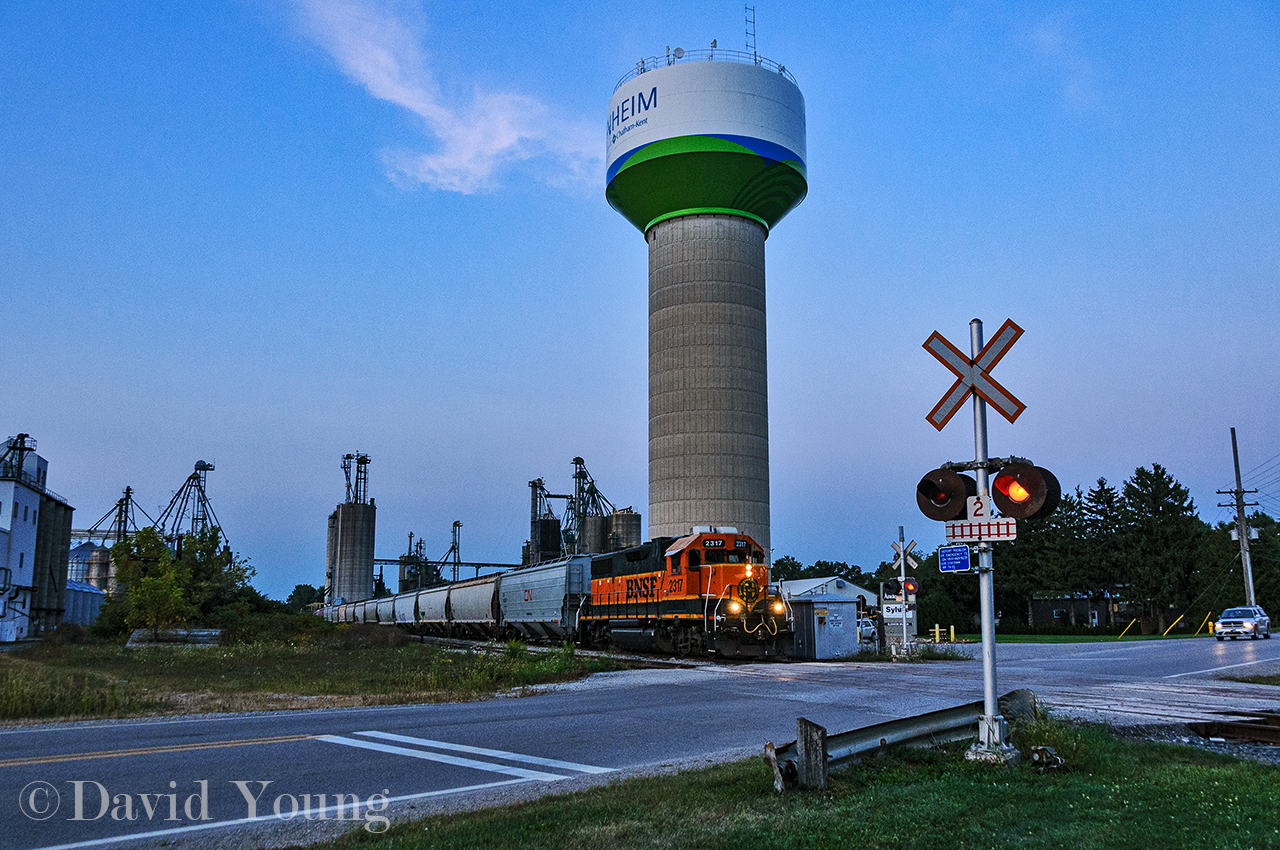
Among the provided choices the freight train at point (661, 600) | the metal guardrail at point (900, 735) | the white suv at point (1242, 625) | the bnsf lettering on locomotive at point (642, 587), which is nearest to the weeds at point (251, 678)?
the freight train at point (661, 600)

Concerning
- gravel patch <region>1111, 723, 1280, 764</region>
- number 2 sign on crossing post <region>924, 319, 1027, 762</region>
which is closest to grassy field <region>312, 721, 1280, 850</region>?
number 2 sign on crossing post <region>924, 319, 1027, 762</region>

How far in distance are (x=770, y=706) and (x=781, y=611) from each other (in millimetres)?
12215

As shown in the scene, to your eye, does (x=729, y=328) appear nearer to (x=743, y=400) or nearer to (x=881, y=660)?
(x=743, y=400)

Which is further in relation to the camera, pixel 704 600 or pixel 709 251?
pixel 709 251

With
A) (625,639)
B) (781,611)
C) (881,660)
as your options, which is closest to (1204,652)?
(881,660)

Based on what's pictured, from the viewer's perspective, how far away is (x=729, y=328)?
6431 centimetres

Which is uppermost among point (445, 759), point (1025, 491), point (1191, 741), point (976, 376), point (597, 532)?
point (597, 532)

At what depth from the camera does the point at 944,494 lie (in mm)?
9398

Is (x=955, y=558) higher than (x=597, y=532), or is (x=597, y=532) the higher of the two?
(x=597, y=532)

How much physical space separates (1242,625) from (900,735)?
152 feet

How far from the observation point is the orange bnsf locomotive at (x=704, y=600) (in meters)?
26.8

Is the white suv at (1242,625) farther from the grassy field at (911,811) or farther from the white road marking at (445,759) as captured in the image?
the white road marking at (445,759)

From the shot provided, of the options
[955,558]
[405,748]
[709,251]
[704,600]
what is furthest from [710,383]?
[955,558]

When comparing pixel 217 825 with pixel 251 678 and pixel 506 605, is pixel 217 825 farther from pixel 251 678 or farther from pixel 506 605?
pixel 506 605
